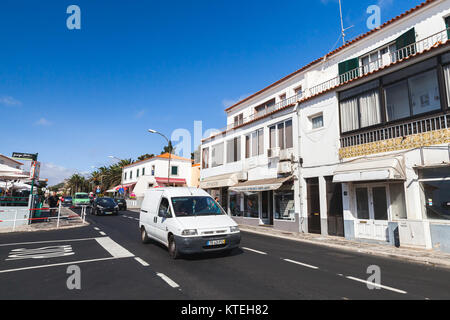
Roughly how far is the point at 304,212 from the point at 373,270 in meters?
8.32

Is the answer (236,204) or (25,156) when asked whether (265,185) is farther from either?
(25,156)

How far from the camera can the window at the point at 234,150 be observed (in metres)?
22.1

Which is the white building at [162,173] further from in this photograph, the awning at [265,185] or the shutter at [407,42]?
the shutter at [407,42]

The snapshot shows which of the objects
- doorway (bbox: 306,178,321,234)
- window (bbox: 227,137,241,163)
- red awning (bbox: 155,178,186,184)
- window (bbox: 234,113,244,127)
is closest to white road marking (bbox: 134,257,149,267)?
doorway (bbox: 306,178,321,234)

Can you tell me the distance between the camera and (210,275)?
5.98 meters

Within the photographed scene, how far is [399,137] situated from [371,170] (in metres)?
1.83

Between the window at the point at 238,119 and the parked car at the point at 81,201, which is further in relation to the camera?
the parked car at the point at 81,201

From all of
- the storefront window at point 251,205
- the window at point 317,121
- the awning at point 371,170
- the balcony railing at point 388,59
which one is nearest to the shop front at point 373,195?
the awning at point 371,170

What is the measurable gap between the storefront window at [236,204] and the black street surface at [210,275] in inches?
482

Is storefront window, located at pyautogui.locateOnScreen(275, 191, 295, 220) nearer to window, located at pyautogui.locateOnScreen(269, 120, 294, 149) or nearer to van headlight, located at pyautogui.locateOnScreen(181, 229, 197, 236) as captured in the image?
window, located at pyautogui.locateOnScreen(269, 120, 294, 149)

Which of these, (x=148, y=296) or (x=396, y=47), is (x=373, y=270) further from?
(x=396, y=47)

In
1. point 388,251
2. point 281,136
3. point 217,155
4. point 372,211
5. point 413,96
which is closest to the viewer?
point 388,251

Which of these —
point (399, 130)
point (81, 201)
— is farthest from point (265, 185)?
point (81, 201)
